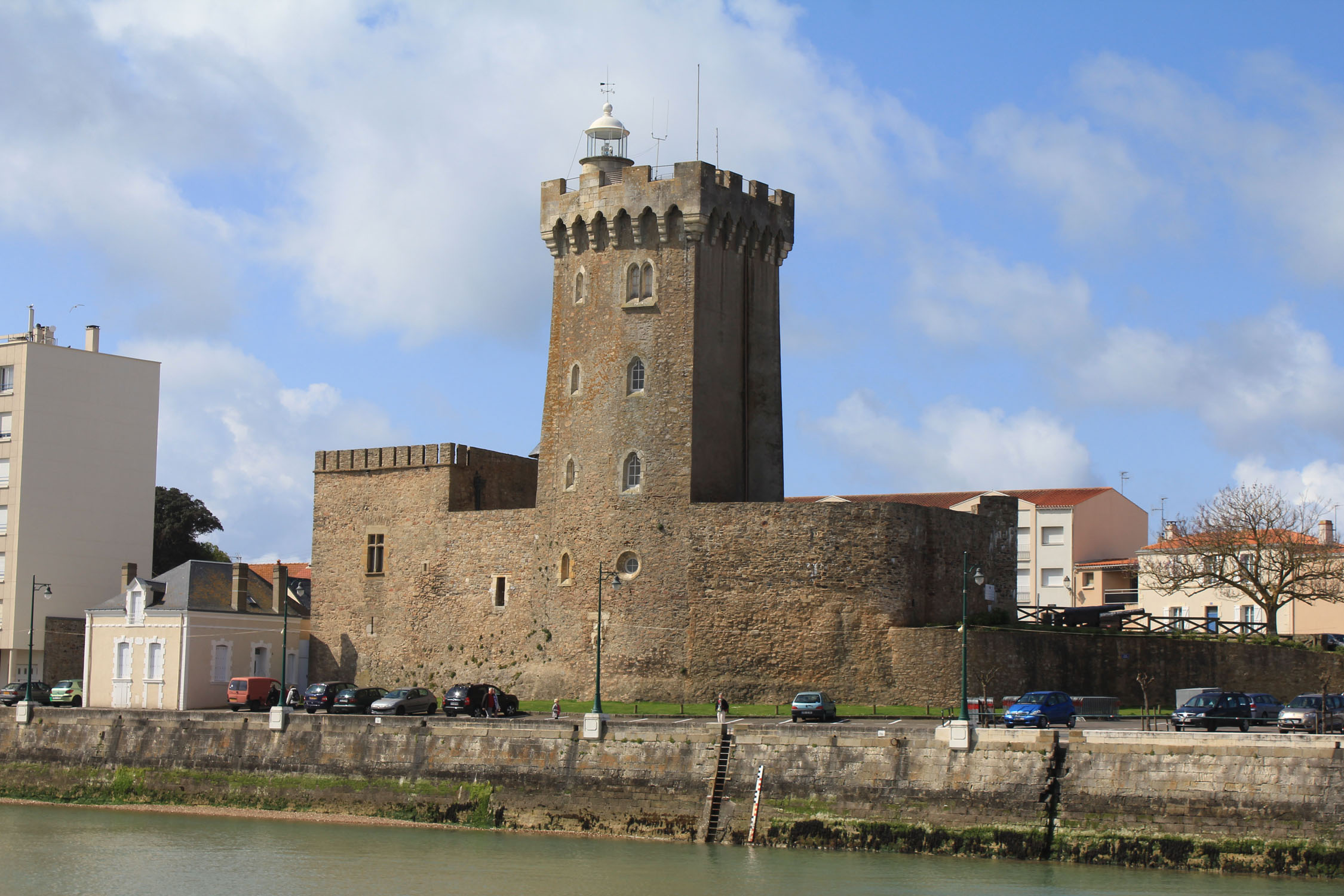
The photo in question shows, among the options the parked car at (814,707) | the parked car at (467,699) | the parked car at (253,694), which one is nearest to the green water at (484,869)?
the parked car at (467,699)

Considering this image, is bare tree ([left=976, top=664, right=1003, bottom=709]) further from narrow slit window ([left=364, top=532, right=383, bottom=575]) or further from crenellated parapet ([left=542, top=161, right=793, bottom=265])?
narrow slit window ([left=364, top=532, right=383, bottom=575])

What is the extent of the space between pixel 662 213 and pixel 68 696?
24.2m

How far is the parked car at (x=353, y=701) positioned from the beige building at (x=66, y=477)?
69.0 ft

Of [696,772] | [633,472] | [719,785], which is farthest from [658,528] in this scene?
[719,785]

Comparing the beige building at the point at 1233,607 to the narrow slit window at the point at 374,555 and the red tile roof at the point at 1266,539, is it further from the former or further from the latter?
the narrow slit window at the point at 374,555

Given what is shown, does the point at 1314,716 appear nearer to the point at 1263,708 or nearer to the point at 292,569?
the point at 1263,708

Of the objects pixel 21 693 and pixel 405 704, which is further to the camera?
pixel 21 693

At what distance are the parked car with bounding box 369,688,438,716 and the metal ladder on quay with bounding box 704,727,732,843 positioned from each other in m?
10.5

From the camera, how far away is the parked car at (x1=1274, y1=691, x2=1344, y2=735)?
3537 cm

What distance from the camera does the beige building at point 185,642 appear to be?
169 feet

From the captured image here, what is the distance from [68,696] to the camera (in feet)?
170

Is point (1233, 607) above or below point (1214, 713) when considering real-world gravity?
above

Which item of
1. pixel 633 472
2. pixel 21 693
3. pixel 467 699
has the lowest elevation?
pixel 21 693

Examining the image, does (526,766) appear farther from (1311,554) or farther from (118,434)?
(118,434)
